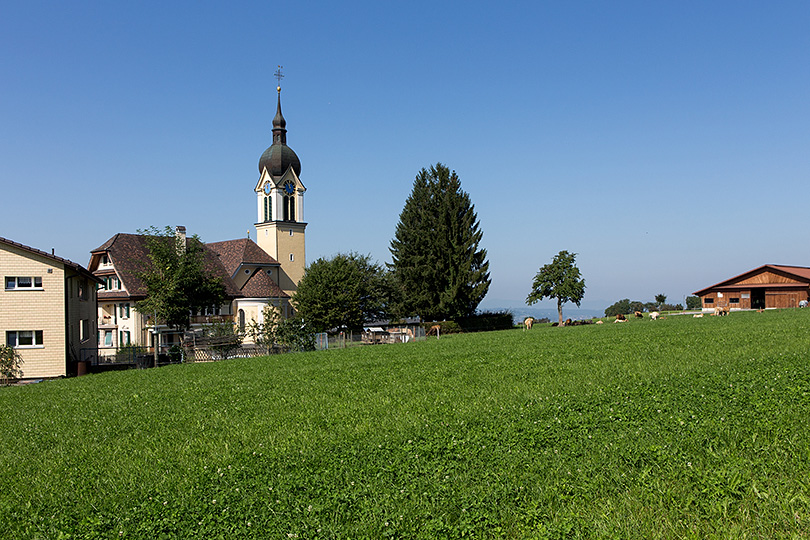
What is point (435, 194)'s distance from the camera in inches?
2542

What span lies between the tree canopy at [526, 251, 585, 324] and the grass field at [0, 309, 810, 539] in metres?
53.9

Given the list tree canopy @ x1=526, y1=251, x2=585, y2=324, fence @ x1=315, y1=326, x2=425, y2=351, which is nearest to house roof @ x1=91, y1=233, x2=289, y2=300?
fence @ x1=315, y1=326, x2=425, y2=351

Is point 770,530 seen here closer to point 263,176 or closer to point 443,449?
point 443,449

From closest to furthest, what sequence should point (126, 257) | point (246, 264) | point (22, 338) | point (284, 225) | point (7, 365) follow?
point (7, 365) → point (22, 338) → point (126, 257) → point (246, 264) → point (284, 225)

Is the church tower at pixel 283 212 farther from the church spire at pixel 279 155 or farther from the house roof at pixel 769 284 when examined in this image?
the house roof at pixel 769 284

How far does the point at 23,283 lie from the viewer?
1398 inches

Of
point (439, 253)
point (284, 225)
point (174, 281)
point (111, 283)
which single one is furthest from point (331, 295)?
point (284, 225)

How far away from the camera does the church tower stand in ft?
258

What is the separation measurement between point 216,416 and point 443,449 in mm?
6014

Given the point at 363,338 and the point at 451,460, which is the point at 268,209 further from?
the point at 451,460

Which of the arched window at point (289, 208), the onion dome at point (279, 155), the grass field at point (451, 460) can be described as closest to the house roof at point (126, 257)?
the arched window at point (289, 208)

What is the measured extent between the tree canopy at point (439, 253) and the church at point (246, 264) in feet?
45.6

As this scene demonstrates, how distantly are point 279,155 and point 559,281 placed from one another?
126ft

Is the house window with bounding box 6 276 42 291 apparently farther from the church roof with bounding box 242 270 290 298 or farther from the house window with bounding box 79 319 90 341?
the church roof with bounding box 242 270 290 298
